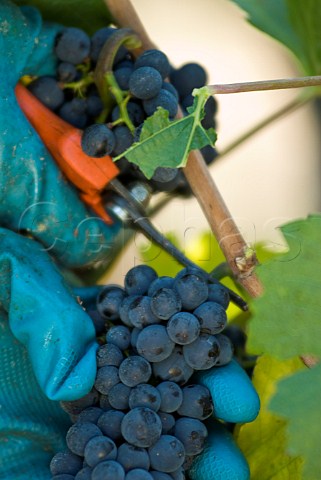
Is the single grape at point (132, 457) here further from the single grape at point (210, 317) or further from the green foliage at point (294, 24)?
the green foliage at point (294, 24)

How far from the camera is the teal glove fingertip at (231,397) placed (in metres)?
0.50

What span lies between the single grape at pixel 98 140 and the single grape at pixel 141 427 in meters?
0.18

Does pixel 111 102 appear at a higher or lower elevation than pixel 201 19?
higher

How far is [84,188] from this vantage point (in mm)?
564

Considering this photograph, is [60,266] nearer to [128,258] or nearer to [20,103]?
[20,103]

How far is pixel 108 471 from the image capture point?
0.45 metres

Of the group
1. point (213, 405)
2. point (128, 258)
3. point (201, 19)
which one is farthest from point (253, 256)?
point (201, 19)

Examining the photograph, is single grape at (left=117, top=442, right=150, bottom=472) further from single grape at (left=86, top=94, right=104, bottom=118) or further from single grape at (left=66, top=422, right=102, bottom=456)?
single grape at (left=86, top=94, right=104, bottom=118)

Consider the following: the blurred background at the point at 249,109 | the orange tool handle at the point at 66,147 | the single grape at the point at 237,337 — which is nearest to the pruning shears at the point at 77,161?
the orange tool handle at the point at 66,147

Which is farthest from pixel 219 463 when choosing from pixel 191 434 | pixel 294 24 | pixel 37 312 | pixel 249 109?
pixel 249 109

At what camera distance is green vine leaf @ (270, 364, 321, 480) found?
461 mm

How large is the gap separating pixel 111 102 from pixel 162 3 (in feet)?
4.32

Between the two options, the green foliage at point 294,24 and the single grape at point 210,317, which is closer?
the single grape at point 210,317

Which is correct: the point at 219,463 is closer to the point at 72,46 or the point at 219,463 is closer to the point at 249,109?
the point at 72,46
